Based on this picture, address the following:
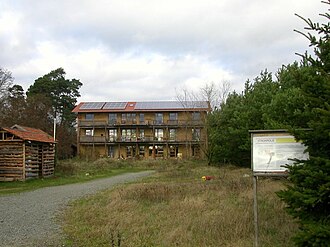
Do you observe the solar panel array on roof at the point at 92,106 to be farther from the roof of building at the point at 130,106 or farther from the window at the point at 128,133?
the window at the point at 128,133

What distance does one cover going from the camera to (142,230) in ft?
Result: 30.0

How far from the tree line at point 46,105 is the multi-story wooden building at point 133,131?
11.9 ft

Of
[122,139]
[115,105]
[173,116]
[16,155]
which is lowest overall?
[16,155]

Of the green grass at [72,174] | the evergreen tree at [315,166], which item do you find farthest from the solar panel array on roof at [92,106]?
the evergreen tree at [315,166]

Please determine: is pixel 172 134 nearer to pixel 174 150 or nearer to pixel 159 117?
pixel 174 150

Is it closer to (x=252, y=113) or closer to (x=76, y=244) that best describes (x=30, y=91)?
(x=252, y=113)

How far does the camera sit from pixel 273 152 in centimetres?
730

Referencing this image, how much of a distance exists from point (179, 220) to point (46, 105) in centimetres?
5217

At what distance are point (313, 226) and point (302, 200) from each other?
1.27ft

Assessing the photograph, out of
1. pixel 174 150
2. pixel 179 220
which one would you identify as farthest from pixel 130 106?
pixel 179 220

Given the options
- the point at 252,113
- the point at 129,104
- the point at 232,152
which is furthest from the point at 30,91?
the point at 252,113

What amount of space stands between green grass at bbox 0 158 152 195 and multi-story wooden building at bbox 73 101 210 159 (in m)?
12.6

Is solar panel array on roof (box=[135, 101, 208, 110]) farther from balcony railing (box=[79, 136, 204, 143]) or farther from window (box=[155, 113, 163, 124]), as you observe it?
balcony railing (box=[79, 136, 204, 143])

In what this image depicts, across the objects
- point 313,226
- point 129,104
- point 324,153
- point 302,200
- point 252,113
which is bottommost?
point 313,226
